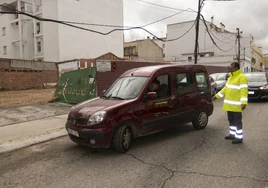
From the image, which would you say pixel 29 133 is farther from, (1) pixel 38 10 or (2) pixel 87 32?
(1) pixel 38 10

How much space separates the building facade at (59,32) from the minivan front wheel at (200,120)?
29.8m

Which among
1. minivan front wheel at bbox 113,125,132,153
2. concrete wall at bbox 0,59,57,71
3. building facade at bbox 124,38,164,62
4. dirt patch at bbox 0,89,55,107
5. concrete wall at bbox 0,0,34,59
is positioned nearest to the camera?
minivan front wheel at bbox 113,125,132,153

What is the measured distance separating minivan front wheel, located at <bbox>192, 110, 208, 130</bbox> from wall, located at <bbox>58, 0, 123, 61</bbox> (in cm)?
2970

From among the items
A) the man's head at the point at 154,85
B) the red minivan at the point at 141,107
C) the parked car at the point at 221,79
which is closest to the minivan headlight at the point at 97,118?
the red minivan at the point at 141,107

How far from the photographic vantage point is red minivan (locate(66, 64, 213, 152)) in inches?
199

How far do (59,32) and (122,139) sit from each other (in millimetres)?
31776

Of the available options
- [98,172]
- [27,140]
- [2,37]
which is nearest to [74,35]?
[2,37]

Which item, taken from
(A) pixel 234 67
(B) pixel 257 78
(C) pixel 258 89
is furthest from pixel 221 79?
(A) pixel 234 67

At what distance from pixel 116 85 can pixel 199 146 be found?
99.1 inches

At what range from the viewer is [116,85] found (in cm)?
645

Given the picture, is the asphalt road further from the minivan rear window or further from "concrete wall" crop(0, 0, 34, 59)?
"concrete wall" crop(0, 0, 34, 59)

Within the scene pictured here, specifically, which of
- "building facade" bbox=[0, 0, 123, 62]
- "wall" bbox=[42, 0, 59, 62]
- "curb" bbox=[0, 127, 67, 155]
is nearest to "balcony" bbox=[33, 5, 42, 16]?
"building facade" bbox=[0, 0, 123, 62]

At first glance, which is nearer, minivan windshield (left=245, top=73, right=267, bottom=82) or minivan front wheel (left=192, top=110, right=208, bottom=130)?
minivan front wheel (left=192, top=110, right=208, bottom=130)

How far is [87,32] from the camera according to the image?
123 ft
